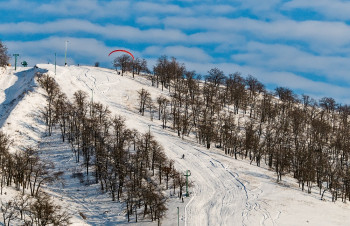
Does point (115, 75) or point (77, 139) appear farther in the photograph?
point (115, 75)

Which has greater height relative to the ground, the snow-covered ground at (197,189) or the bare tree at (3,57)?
the bare tree at (3,57)

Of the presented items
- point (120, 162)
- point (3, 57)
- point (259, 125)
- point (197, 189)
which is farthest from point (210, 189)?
point (3, 57)

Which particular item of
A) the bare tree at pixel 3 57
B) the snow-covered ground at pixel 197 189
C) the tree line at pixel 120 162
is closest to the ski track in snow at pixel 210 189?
the snow-covered ground at pixel 197 189

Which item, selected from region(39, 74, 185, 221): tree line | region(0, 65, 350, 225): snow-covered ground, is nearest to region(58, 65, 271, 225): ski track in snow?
region(0, 65, 350, 225): snow-covered ground

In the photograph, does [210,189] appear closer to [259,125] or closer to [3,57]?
[259,125]

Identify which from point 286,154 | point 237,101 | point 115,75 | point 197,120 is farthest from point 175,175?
point 115,75

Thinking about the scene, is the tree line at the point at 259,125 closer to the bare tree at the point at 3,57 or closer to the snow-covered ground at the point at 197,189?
the snow-covered ground at the point at 197,189

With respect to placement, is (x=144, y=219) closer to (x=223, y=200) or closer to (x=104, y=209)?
(x=104, y=209)
